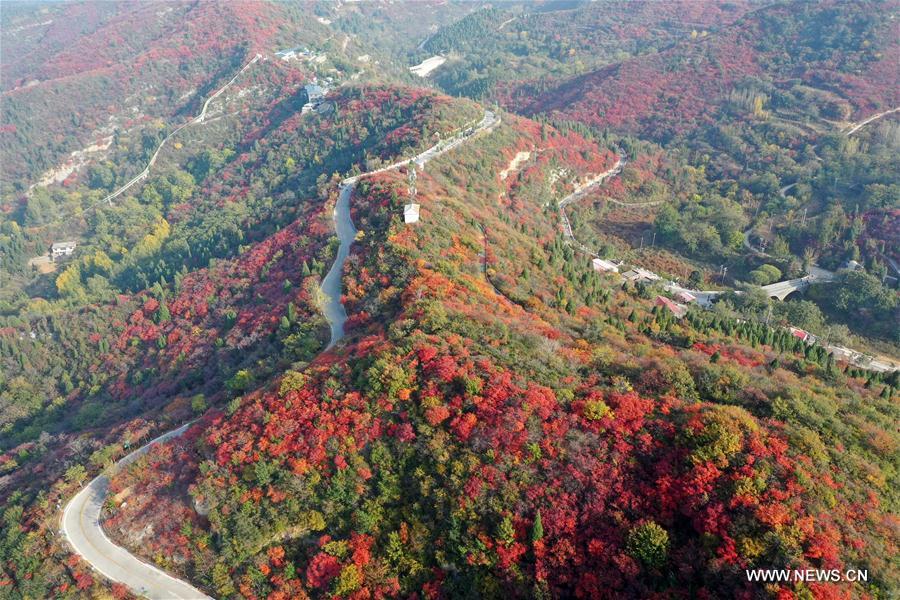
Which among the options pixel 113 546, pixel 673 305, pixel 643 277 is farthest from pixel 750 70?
pixel 113 546

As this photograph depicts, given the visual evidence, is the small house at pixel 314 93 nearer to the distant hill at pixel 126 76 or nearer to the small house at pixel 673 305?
the distant hill at pixel 126 76

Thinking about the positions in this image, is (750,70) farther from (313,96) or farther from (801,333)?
(313,96)

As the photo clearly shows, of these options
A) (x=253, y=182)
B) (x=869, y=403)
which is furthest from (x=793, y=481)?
(x=253, y=182)

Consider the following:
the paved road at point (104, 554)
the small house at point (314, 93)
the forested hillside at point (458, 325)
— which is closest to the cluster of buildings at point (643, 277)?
the forested hillside at point (458, 325)

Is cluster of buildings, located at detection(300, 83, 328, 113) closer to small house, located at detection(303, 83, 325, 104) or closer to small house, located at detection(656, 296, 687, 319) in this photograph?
small house, located at detection(303, 83, 325, 104)

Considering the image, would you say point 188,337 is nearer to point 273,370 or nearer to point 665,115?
point 273,370
